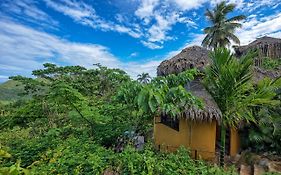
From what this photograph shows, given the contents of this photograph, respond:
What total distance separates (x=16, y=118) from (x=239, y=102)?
333 inches

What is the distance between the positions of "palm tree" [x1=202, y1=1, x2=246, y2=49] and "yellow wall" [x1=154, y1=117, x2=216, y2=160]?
14.3 m

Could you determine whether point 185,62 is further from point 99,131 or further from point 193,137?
point 99,131

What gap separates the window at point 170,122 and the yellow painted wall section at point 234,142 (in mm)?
2057

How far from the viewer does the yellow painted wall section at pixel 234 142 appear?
9.29 metres

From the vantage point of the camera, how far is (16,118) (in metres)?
10.0

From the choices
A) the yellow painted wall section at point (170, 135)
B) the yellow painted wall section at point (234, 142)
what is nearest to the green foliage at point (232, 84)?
the yellow painted wall section at point (170, 135)

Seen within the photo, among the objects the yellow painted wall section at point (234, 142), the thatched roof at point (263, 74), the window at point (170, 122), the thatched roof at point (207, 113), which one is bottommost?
the yellow painted wall section at point (234, 142)

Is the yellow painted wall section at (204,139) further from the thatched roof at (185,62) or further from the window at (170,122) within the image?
the thatched roof at (185,62)

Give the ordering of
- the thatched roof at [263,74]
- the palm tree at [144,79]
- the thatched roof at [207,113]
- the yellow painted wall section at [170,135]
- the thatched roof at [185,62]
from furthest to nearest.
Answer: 1. the thatched roof at [185,62]
2. the thatched roof at [263,74]
3. the yellow painted wall section at [170,135]
4. the thatched roof at [207,113]
5. the palm tree at [144,79]

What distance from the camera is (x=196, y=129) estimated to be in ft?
29.0

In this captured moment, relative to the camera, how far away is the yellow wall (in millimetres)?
8648

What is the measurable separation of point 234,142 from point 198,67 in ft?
10.4

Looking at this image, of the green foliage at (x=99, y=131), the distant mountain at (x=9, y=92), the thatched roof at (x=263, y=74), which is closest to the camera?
the green foliage at (x=99, y=131)

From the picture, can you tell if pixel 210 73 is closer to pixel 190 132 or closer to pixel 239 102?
pixel 239 102
